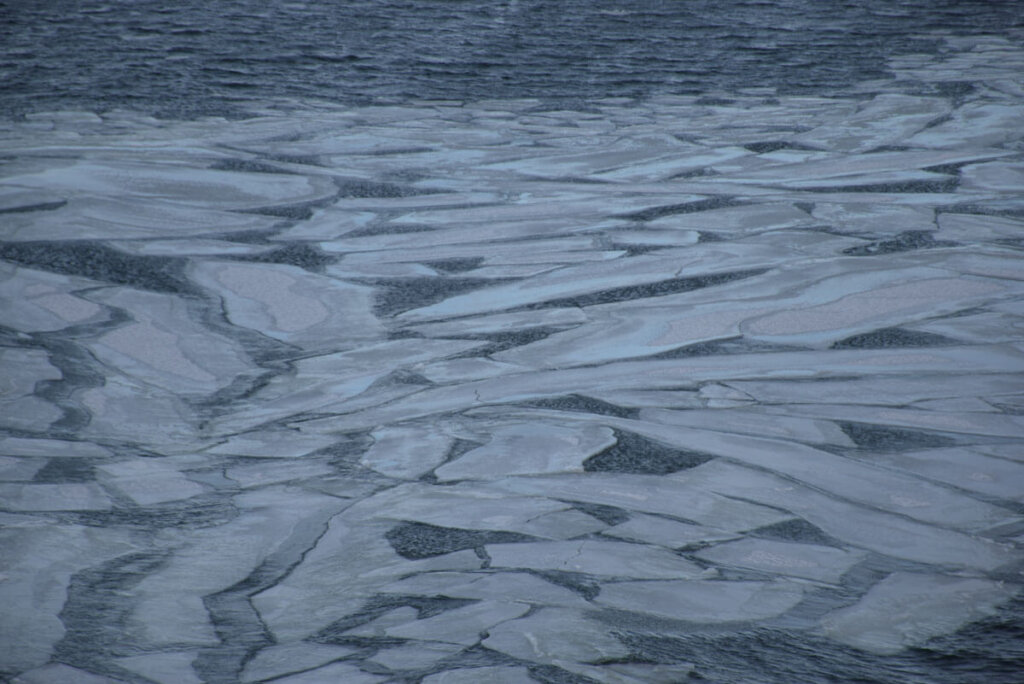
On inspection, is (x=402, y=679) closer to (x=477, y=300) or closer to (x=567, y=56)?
(x=477, y=300)

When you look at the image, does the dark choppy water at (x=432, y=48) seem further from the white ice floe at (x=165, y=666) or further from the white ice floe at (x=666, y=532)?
the white ice floe at (x=165, y=666)

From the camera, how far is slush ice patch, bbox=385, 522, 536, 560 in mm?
1711

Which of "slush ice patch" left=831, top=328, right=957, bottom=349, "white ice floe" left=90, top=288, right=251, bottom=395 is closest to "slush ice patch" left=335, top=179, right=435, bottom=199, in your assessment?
"white ice floe" left=90, top=288, right=251, bottom=395

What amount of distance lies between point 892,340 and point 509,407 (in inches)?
36.2

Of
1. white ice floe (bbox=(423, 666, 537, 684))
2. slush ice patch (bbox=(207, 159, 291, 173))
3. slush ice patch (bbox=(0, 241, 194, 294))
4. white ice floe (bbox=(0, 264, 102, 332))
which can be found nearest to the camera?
white ice floe (bbox=(423, 666, 537, 684))

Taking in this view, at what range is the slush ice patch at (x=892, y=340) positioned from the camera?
8.47 ft

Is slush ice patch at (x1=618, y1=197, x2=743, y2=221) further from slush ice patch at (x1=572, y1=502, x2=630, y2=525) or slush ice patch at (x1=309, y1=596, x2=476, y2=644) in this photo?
slush ice patch at (x1=309, y1=596, x2=476, y2=644)

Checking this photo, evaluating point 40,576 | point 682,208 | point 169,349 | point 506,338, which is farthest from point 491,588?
point 682,208

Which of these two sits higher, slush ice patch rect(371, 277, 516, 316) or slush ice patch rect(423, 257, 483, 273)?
slush ice patch rect(423, 257, 483, 273)

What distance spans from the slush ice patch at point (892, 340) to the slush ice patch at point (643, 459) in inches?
27.7

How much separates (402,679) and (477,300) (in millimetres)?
1684

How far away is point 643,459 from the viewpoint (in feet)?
6.67

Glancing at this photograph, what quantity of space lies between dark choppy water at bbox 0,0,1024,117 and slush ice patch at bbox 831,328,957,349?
2.82m

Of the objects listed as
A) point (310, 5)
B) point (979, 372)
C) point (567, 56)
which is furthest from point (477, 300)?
point (310, 5)
